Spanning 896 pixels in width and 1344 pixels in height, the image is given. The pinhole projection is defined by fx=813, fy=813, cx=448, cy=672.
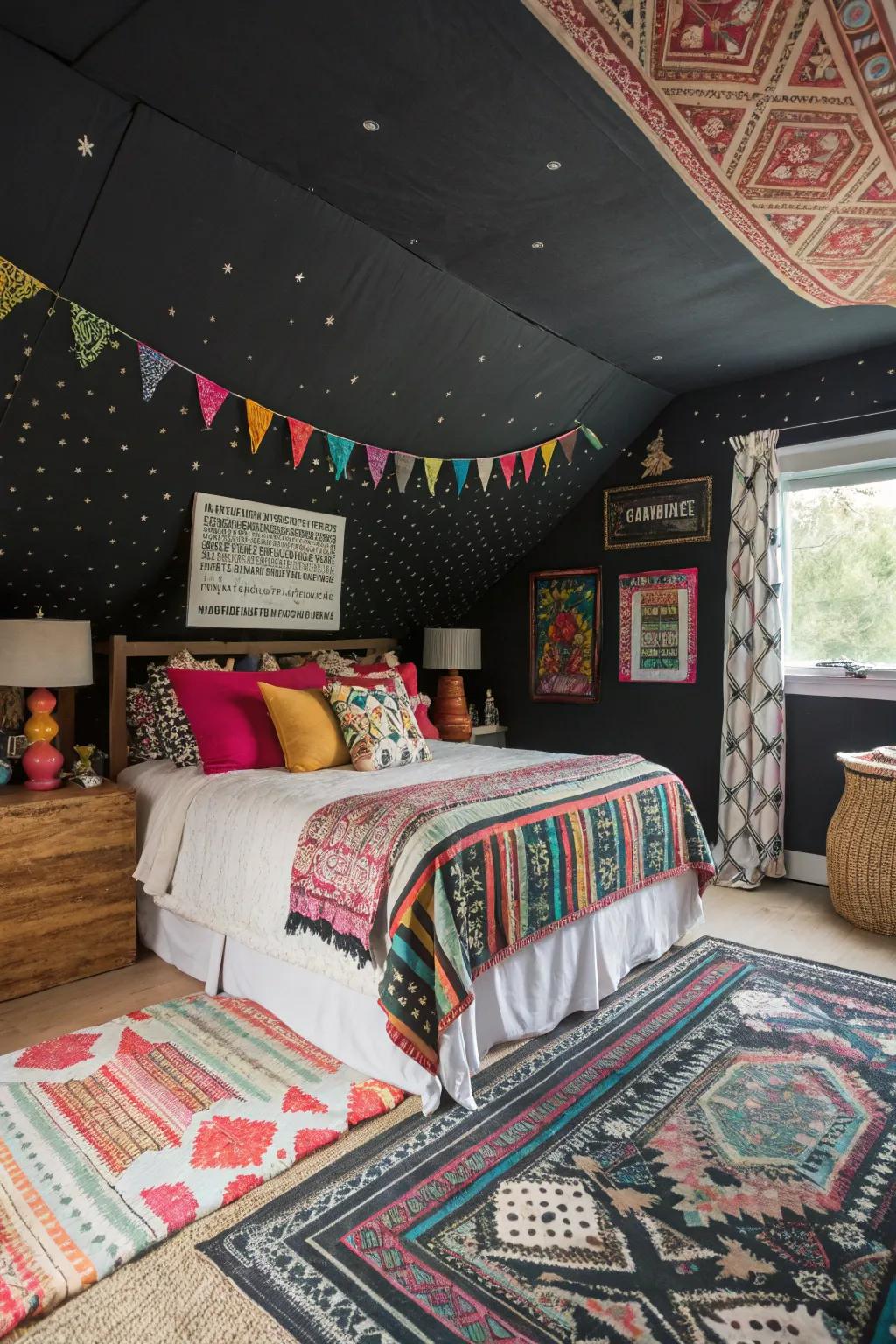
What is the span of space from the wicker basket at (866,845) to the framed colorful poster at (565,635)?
5.02 feet

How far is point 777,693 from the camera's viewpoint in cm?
396

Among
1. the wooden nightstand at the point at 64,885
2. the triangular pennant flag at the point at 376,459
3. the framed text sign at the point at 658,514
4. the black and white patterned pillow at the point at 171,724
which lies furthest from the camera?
the framed text sign at the point at 658,514

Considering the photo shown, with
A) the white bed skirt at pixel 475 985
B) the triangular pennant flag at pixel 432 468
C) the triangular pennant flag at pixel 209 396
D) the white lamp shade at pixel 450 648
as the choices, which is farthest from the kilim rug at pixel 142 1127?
the white lamp shade at pixel 450 648

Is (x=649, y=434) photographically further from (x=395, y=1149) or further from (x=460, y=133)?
(x=395, y=1149)

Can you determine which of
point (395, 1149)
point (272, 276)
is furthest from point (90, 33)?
point (395, 1149)

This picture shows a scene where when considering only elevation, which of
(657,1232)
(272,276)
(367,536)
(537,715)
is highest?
(272,276)

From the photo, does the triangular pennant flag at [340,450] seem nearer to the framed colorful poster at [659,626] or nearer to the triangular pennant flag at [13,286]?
the triangular pennant flag at [13,286]

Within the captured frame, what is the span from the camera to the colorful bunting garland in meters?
2.19

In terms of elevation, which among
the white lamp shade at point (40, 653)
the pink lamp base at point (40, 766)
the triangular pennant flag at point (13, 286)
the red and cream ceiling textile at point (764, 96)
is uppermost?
the red and cream ceiling textile at point (764, 96)

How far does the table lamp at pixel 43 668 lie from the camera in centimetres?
278

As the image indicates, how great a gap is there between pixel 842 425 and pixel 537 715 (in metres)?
2.27

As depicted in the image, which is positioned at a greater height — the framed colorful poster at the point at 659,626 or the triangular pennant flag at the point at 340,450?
the triangular pennant flag at the point at 340,450

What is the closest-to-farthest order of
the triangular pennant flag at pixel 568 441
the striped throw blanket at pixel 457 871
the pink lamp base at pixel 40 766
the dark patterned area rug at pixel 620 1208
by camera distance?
the dark patterned area rug at pixel 620 1208 < the striped throw blanket at pixel 457 871 < the pink lamp base at pixel 40 766 < the triangular pennant flag at pixel 568 441

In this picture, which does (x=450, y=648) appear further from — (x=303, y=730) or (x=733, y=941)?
(x=733, y=941)
